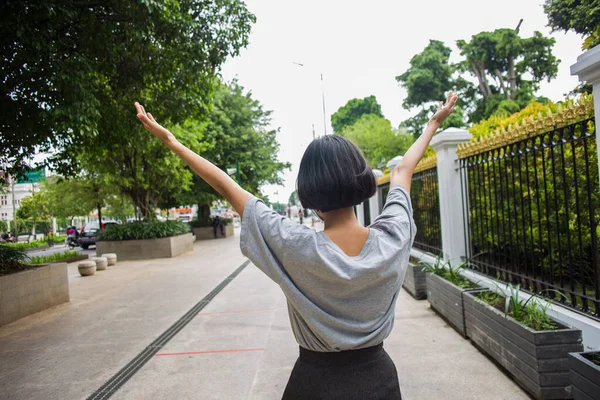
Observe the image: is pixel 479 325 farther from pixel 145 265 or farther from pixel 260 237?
pixel 145 265

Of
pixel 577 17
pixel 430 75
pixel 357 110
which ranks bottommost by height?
pixel 577 17

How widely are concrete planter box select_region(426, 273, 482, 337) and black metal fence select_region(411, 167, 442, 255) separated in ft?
5.94

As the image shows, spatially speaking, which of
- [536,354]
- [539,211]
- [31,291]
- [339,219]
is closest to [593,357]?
[536,354]

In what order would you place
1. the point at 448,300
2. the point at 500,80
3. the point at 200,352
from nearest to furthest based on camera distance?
the point at 200,352 < the point at 448,300 < the point at 500,80

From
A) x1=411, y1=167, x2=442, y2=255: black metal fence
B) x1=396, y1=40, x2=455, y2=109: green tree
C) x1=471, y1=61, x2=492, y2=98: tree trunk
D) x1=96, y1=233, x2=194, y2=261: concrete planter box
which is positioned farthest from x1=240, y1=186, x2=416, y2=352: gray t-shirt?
x1=396, y1=40, x2=455, y2=109: green tree

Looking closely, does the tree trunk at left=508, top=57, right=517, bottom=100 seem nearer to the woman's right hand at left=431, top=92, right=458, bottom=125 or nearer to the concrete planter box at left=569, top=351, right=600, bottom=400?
the concrete planter box at left=569, top=351, right=600, bottom=400

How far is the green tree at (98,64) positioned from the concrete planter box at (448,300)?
5880 millimetres

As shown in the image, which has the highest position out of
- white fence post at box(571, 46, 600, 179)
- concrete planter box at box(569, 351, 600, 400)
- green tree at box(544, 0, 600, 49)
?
green tree at box(544, 0, 600, 49)

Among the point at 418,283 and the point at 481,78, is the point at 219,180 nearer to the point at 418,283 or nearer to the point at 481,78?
the point at 418,283

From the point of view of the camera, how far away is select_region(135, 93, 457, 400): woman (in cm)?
124

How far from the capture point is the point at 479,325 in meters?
4.20

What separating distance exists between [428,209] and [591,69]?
5.68 m

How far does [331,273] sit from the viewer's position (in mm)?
1217

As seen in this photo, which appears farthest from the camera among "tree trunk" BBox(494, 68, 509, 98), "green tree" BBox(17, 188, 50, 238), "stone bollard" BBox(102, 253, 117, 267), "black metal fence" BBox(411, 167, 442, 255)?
"green tree" BBox(17, 188, 50, 238)
